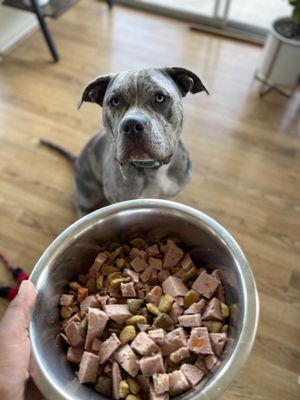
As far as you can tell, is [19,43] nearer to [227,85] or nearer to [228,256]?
[227,85]

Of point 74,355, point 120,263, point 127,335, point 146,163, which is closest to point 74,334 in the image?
point 74,355

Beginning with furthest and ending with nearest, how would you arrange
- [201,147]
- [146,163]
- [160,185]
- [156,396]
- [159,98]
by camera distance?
[201,147]
[160,185]
[146,163]
[159,98]
[156,396]

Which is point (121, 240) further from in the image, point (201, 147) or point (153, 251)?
point (201, 147)

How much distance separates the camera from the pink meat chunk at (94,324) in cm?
106

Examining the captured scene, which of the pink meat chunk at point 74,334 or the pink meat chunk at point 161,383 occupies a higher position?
the pink meat chunk at point 161,383

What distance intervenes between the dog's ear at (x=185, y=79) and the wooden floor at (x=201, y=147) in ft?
2.52

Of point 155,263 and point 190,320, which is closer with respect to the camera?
point 190,320

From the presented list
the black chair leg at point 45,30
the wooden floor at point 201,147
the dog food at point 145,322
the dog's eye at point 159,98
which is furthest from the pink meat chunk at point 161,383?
the black chair leg at point 45,30

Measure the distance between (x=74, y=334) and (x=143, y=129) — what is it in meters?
0.69

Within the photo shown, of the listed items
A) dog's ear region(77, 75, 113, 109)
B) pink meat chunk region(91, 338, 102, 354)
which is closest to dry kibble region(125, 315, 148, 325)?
pink meat chunk region(91, 338, 102, 354)

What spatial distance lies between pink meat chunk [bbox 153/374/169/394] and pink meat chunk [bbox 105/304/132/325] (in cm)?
20

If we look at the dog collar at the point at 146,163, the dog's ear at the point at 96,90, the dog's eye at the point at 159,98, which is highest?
the dog's eye at the point at 159,98

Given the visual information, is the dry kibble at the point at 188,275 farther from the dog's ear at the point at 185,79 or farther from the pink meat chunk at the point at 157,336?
the dog's ear at the point at 185,79

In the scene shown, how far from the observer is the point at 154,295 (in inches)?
45.2
